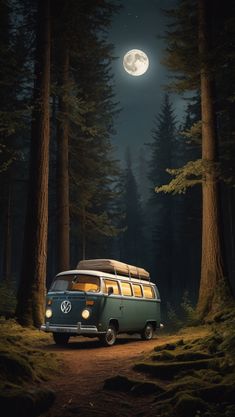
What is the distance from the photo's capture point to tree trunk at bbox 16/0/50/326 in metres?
15.4

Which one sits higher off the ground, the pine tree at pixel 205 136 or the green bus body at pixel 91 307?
the pine tree at pixel 205 136

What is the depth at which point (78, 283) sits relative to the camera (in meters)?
13.3

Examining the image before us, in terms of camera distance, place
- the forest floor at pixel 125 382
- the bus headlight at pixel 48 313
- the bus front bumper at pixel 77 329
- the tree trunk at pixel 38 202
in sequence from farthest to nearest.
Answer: the tree trunk at pixel 38 202 < the bus headlight at pixel 48 313 < the bus front bumper at pixel 77 329 < the forest floor at pixel 125 382

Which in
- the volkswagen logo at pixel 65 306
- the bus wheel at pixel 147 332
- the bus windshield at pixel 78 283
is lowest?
the bus wheel at pixel 147 332

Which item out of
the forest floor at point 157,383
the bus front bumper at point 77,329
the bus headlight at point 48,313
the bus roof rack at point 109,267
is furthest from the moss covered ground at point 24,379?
the bus roof rack at point 109,267

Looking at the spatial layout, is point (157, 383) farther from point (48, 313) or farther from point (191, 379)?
point (48, 313)

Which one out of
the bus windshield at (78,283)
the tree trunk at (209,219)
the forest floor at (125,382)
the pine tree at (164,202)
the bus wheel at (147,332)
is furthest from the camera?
the pine tree at (164,202)

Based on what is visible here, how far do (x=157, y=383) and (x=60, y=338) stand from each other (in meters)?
6.54

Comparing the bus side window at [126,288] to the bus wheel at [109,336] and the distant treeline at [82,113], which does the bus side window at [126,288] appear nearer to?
the bus wheel at [109,336]

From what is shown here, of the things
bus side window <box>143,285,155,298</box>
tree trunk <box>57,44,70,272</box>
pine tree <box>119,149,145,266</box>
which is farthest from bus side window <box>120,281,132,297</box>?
pine tree <box>119,149,145,266</box>

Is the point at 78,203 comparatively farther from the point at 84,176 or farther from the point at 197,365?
the point at 197,365

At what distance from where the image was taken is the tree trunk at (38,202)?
1538cm

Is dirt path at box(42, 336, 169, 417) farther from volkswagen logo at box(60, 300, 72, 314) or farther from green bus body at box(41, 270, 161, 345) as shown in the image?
volkswagen logo at box(60, 300, 72, 314)

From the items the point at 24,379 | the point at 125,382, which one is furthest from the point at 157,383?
the point at 24,379
